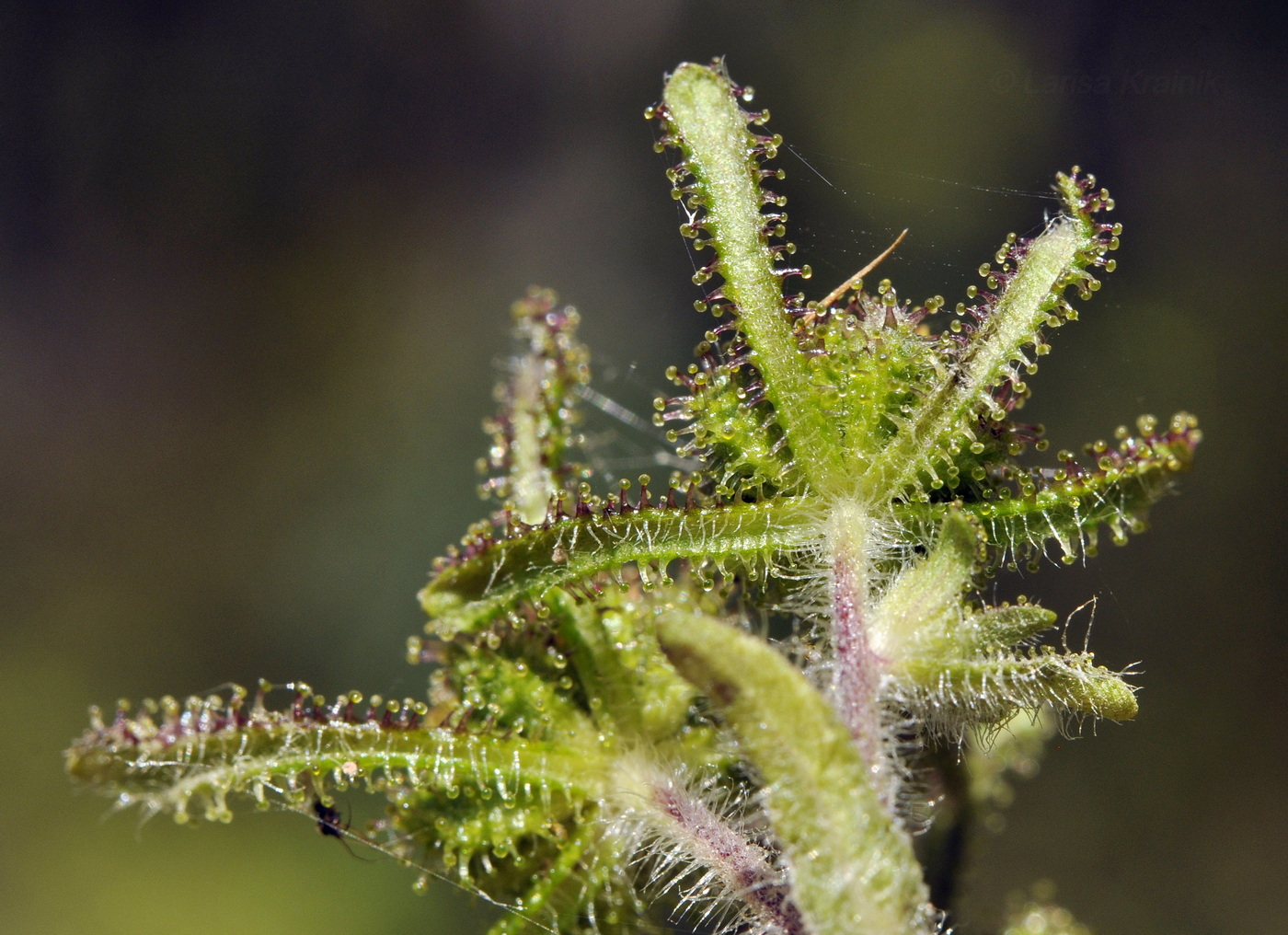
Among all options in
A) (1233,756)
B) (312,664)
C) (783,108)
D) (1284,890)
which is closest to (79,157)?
(312,664)

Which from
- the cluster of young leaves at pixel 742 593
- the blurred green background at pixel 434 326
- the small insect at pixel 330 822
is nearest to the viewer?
the cluster of young leaves at pixel 742 593

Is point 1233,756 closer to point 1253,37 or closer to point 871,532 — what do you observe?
point 1253,37

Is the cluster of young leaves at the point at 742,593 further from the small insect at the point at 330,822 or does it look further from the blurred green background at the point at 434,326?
the blurred green background at the point at 434,326

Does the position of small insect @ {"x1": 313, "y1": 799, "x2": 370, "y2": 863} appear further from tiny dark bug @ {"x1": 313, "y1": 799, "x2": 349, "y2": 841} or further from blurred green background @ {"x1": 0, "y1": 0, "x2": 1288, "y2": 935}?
blurred green background @ {"x1": 0, "y1": 0, "x2": 1288, "y2": 935}

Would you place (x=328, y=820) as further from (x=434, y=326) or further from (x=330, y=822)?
(x=434, y=326)

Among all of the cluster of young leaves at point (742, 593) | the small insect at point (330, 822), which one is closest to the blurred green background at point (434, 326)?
the cluster of young leaves at point (742, 593)
